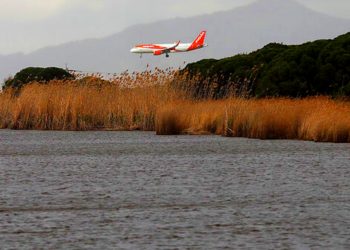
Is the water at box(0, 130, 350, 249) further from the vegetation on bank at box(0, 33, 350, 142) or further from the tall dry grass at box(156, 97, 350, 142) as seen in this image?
the vegetation on bank at box(0, 33, 350, 142)

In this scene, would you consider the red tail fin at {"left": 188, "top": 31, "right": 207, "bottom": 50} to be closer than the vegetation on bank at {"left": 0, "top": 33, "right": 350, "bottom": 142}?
No

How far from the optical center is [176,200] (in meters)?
7.49

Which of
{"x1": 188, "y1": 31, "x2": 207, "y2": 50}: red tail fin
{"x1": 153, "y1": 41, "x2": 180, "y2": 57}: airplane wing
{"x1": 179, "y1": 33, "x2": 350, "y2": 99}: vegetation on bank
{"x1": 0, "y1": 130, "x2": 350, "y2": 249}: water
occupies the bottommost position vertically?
{"x1": 0, "y1": 130, "x2": 350, "y2": 249}: water

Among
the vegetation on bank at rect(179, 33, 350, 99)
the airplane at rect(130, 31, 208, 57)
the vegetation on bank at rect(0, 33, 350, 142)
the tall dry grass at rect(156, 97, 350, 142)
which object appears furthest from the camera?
the airplane at rect(130, 31, 208, 57)

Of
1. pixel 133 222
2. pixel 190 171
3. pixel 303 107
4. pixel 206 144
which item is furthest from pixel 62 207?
pixel 303 107

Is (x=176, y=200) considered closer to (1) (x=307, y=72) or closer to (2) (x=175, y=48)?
(1) (x=307, y=72)

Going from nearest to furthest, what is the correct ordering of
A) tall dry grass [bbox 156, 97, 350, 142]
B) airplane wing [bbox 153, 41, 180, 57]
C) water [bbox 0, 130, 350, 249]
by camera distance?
water [bbox 0, 130, 350, 249]
tall dry grass [bbox 156, 97, 350, 142]
airplane wing [bbox 153, 41, 180, 57]

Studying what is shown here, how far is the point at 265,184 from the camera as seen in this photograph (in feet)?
28.7

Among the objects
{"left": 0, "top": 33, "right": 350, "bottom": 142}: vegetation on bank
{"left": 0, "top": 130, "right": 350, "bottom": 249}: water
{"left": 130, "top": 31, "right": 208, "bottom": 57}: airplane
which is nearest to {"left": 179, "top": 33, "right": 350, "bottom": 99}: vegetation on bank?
{"left": 0, "top": 33, "right": 350, "bottom": 142}: vegetation on bank

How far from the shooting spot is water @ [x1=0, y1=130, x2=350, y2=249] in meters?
5.51

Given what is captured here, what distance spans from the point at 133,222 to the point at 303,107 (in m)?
12.8

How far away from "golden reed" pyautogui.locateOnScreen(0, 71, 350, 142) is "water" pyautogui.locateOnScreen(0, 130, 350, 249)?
4.84 meters

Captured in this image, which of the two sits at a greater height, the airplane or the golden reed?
the airplane

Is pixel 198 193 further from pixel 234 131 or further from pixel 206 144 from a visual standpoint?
pixel 234 131
